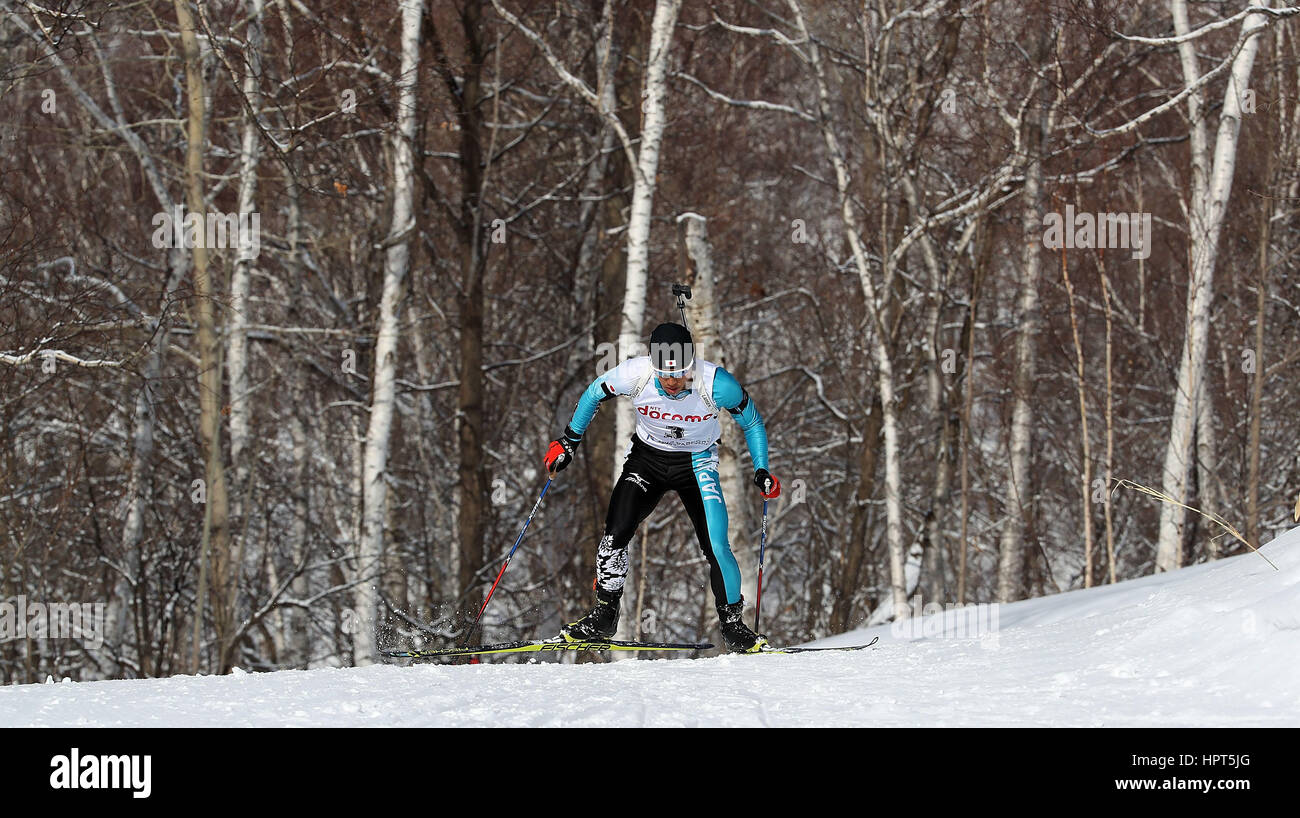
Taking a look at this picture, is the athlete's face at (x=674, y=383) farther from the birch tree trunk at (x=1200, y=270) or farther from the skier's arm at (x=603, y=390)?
the birch tree trunk at (x=1200, y=270)

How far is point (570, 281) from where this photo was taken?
16703 mm

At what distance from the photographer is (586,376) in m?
16.2

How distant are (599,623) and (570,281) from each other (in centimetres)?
961

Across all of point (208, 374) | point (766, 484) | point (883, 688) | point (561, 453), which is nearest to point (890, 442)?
point (766, 484)

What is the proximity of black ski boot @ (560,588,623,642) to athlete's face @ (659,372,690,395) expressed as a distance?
1.34 m

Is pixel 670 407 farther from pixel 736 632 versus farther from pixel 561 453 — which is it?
pixel 736 632

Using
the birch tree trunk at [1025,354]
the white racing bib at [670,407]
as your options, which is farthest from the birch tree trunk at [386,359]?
the birch tree trunk at [1025,354]

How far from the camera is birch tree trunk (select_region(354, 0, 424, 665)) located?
11547 mm

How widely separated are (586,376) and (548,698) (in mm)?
11247

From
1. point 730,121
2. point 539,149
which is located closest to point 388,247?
point 539,149

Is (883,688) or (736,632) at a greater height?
(883,688)

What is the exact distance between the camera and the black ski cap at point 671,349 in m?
6.93

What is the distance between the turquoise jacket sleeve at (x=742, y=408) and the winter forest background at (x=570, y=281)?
3215 millimetres

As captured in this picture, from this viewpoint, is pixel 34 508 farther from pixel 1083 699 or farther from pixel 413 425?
pixel 1083 699
